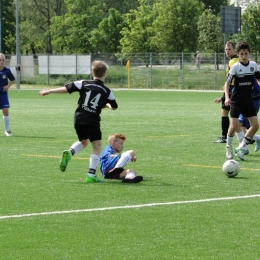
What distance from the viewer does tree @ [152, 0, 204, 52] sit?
64.4 metres

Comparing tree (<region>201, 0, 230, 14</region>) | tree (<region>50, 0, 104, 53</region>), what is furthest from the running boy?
tree (<region>201, 0, 230, 14</region>)

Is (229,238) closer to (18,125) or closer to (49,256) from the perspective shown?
(49,256)

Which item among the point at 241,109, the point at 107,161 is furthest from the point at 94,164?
the point at 241,109

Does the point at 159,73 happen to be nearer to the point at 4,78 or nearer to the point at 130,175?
the point at 4,78

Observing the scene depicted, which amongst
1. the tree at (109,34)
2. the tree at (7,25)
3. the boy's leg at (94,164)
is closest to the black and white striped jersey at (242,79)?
the boy's leg at (94,164)

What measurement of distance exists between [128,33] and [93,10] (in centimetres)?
1220

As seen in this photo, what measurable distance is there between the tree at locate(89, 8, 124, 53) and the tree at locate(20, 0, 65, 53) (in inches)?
734

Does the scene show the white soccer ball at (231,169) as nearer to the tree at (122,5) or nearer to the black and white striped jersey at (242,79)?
the black and white striped jersey at (242,79)

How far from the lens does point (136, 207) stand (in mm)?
8602

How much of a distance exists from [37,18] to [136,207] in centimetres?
8926

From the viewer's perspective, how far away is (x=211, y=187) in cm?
1012

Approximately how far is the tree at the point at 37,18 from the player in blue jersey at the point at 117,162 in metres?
Result: 83.3

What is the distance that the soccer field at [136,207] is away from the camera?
6621 mm

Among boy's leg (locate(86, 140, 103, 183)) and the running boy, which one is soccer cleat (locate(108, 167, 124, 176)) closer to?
boy's leg (locate(86, 140, 103, 183))
